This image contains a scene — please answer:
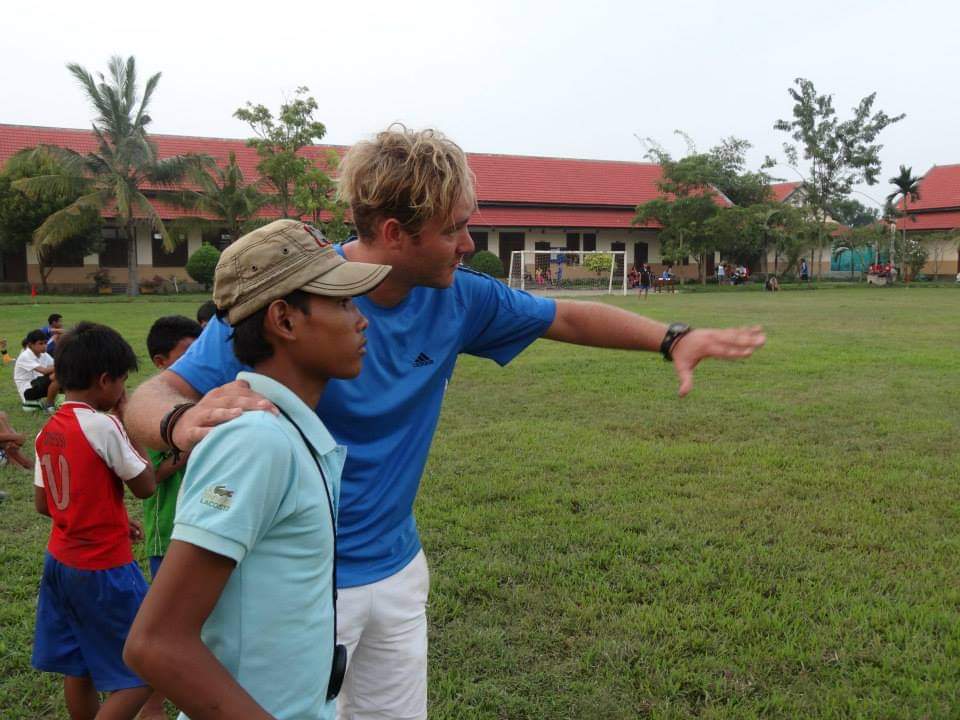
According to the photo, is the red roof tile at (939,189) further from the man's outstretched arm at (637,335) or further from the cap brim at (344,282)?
the cap brim at (344,282)

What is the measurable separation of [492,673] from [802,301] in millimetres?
26931

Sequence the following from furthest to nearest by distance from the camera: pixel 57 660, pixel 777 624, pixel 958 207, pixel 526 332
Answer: pixel 958 207 < pixel 777 624 < pixel 57 660 < pixel 526 332

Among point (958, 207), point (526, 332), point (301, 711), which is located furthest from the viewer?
point (958, 207)

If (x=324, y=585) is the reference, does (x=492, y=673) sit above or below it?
below

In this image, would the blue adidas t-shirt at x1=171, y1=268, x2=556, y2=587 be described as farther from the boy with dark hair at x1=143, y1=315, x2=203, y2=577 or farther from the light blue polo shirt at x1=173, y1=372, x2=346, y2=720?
the boy with dark hair at x1=143, y1=315, x2=203, y2=577

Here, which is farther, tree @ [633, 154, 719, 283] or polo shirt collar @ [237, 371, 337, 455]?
tree @ [633, 154, 719, 283]

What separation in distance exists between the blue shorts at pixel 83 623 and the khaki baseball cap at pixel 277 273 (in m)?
1.78

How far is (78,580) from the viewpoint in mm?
2916

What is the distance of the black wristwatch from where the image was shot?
8.25ft

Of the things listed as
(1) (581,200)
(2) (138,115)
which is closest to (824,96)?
(1) (581,200)

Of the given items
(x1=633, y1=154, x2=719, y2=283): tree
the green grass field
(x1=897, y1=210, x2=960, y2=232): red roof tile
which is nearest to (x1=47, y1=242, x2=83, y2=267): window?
(x1=633, y1=154, x2=719, y2=283): tree

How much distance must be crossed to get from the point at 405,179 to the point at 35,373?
27.0 ft

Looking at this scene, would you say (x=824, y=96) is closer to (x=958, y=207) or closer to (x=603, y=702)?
(x=958, y=207)

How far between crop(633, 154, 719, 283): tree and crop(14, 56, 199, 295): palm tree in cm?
2110
